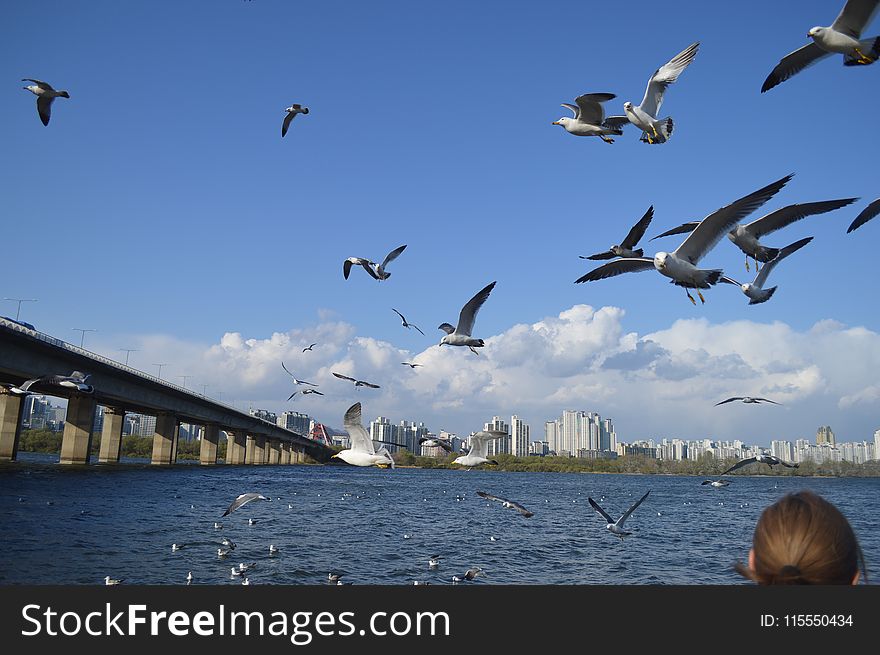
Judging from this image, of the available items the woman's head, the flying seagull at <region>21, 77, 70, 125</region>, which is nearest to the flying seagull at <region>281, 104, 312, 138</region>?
the flying seagull at <region>21, 77, 70, 125</region>

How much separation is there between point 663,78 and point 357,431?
8890mm

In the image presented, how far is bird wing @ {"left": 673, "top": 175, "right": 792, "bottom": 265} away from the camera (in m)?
10.4

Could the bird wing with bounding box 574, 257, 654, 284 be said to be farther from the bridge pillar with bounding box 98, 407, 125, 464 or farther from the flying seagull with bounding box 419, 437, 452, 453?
the bridge pillar with bounding box 98, 407, 125, 464

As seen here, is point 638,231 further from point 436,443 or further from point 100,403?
point 100,403

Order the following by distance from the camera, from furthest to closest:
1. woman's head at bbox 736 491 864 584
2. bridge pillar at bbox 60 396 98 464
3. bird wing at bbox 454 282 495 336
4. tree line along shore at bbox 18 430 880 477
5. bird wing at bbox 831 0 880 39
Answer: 1. tree line along shore at bbox 18 430 880 477
2. bridge pillar at bbox 60 396 98 464
3. bird wing at bbox 454 282 495 336
4. bird wing at bbox 831 0 880 39
5. woman's head at bbox 736 491 864 584

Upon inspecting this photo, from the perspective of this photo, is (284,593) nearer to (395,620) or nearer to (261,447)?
(395,620)

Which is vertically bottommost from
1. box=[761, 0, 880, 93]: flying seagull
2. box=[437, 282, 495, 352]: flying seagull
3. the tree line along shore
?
the tree line along shore

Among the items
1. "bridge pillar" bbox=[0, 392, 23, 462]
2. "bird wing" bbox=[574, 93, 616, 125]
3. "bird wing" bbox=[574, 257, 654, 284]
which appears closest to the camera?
"bird wing" bbox=[574, 93, 616, 125]

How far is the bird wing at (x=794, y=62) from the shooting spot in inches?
445

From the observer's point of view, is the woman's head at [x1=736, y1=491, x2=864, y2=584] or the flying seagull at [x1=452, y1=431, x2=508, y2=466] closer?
the woman's head at [x1=736, y1=491, x2=864, y2=584]

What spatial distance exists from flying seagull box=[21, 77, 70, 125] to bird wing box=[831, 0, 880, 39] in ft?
60.3

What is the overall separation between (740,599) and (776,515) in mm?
712

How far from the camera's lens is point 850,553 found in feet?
7.01

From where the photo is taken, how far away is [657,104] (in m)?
12.9
